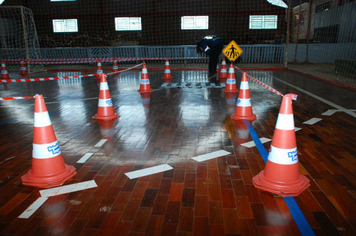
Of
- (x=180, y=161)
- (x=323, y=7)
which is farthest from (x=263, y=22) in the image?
(x=180, y=161)

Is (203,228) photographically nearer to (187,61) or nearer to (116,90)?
(116,90)

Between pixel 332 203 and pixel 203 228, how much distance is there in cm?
134

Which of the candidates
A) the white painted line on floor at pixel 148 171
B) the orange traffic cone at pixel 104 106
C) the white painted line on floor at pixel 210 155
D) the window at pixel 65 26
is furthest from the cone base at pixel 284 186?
the window at pixel 65 26

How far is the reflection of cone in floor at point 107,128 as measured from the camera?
5102 millimetres

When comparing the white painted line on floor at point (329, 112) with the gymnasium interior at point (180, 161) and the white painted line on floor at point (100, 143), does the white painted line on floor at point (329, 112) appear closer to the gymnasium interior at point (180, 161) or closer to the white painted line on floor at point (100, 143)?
the gymnasium interior at point (180, 161)

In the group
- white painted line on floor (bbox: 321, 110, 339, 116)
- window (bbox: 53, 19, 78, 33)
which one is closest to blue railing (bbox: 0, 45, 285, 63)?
window (bbox: 53, 19, 78, 33)

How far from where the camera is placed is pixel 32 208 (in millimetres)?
2889

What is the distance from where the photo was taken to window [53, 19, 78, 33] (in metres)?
23.9

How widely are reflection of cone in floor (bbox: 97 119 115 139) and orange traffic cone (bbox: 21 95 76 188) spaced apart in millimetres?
1610

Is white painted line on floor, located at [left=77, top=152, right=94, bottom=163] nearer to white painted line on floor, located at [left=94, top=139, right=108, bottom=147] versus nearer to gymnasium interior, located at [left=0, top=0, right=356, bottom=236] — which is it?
gymnasium interior, located at [left=0, top=0, right=356, bottom=236]

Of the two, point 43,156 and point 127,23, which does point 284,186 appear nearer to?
point 43,156

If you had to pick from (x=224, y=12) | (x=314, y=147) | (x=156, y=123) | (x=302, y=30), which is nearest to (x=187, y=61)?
(x=224, y=12)

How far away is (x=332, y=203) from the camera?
287cm

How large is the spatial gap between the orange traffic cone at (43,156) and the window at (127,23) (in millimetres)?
21746
